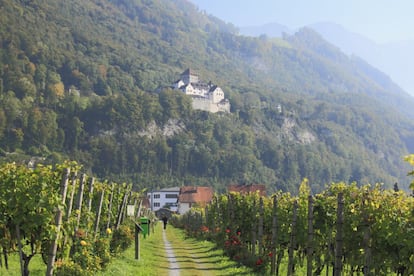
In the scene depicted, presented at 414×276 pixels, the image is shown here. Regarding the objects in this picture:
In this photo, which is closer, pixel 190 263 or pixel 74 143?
pixel 190 263

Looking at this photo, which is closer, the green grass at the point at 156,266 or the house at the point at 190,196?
the green grass at the point at 156,266

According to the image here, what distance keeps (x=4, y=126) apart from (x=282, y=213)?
17625cm

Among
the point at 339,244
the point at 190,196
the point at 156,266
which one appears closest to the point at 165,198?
the point at 190,196

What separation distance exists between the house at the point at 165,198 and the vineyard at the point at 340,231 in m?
137

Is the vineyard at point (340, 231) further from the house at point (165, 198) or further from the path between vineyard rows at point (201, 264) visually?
the house at point (165, 198)

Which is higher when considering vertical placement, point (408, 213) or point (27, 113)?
point (27, 113)

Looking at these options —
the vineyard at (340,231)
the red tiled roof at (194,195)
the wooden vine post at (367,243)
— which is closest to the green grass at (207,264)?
the vineyard at (340,231)

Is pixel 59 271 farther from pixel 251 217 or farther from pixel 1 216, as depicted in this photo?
pixel 251 217

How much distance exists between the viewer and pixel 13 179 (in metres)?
13.7

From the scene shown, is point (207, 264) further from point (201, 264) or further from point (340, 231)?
point (340, 231)

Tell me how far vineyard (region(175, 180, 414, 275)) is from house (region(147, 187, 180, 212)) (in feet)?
448

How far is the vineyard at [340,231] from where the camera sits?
1349 cm

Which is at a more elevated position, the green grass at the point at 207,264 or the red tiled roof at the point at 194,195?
the red tiled roof at the point at 194,195

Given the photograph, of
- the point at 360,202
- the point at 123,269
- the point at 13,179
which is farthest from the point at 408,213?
the point at 123,269
